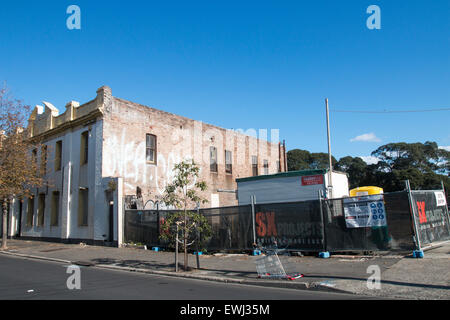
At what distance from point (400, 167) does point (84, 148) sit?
61346mm

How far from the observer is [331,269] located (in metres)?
9.74

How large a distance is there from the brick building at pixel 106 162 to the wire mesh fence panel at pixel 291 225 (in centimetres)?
874

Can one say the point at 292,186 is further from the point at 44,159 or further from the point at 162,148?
the point at 44,159

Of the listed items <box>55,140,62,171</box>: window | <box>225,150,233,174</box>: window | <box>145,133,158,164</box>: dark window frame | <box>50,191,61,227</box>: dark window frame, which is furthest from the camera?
<box>225,150,233,174</box>: window

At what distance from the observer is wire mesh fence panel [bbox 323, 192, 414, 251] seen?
10828 millimetres

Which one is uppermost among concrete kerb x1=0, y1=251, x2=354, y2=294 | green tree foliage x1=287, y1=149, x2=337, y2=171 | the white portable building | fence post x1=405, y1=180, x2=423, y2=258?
green tree foliage x1=287, y1=149, x2=337, y2=171

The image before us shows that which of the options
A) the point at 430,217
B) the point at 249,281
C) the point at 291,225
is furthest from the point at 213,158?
the point at 249,281

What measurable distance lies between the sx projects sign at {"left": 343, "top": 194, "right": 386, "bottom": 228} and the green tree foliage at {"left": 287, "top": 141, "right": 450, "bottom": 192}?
51.0m

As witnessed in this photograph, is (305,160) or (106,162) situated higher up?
(305,160)

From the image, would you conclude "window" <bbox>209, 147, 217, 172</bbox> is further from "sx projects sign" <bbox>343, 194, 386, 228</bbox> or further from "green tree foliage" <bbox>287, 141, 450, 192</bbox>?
"green tree foliage" <bbox>287, 141, 450, 192</bbox>

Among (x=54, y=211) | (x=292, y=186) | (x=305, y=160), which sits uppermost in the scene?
(x=305, y=160)

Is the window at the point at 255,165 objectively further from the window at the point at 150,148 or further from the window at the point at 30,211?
the window at the point at 30,211

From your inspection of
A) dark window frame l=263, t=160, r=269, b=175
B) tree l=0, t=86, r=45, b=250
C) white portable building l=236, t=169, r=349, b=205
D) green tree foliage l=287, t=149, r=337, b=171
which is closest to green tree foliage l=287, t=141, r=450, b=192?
green tree foliage l=287, t=149, r=337, b=171
